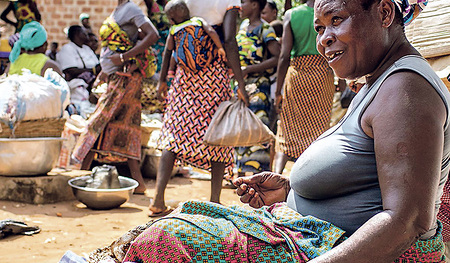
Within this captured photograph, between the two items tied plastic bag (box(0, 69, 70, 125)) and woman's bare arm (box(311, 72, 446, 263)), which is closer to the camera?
woman's bare arm (box(311, 72, 446, 263))

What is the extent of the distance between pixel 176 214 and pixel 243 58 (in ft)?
15.0

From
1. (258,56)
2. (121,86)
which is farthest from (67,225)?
(258,56)

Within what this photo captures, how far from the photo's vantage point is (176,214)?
1.50m

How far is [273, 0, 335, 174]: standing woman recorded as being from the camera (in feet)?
17.1

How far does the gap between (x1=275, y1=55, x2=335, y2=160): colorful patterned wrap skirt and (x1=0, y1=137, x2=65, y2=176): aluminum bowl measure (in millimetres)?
2478

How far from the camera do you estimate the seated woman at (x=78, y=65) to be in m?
8.58

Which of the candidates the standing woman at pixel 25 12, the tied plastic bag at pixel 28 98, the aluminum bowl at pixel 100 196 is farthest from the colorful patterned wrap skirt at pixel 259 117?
the standing woman at pixel 25 12

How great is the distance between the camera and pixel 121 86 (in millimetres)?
5430

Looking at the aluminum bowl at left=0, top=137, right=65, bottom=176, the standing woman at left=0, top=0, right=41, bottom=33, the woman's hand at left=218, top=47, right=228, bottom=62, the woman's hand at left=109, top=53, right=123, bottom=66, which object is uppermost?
the standing woman at left=0, top=0, right=41, bottom=33

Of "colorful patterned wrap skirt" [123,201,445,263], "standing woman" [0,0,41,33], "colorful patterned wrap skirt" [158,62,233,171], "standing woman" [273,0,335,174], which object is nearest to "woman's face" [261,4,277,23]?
"standing woman" [273,0,335,174]

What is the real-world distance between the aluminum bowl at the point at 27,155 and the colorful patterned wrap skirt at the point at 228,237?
376 cm

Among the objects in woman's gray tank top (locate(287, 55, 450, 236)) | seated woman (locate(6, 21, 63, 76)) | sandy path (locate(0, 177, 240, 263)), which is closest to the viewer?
Result: woman's gray tank top (locate(287, 55, 450, 236))

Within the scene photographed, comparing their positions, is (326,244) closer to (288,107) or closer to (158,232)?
(158,232)

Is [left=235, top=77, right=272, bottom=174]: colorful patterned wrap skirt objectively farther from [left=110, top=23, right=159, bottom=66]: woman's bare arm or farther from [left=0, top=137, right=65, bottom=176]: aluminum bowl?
[left=0, top=137, right=65, bottom=176]: aluminum bowl
